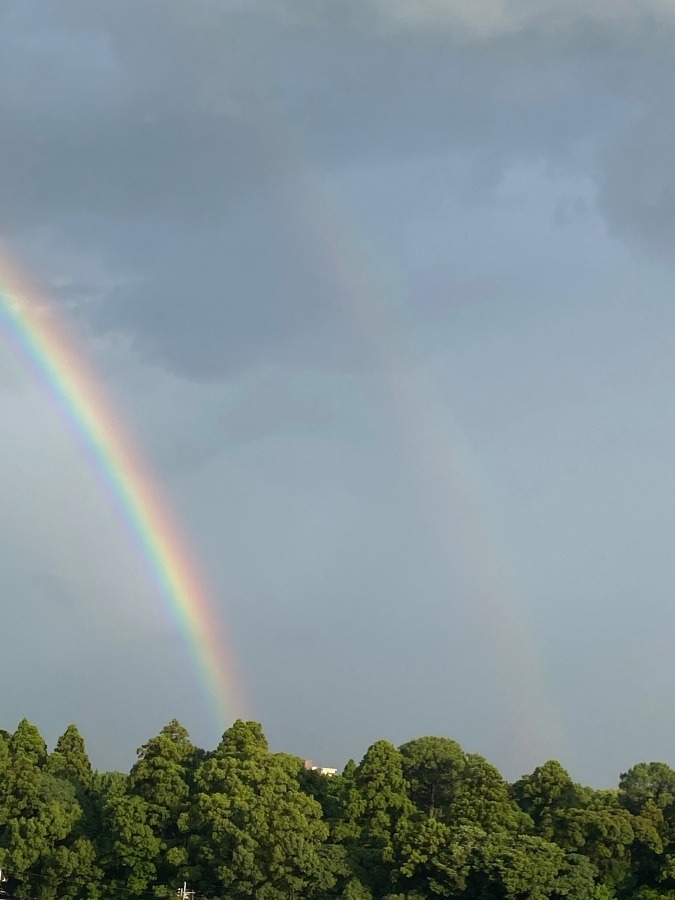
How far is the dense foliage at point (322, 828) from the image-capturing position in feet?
200

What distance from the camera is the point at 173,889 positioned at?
6344 centimetres

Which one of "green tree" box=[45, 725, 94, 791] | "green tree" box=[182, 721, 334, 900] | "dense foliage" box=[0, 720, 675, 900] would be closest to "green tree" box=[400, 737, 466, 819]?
"dense foliage" box=[0, 720, 675, 900]

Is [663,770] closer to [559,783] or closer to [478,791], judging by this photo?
[559,783]

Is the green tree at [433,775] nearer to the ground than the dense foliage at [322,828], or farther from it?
farther from it

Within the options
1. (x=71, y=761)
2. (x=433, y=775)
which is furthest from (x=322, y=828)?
(x=71, y=761)

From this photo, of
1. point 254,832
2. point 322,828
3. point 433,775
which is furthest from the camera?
point 433,775

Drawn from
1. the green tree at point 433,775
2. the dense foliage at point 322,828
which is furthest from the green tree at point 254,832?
the green tree at point 433,775

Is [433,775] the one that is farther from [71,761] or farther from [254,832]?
[71,761]

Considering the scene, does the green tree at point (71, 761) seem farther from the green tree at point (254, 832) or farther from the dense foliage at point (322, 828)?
the green tree at point (254, 832)

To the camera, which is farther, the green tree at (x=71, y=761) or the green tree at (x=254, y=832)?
the green tree at (x=71, y=761)

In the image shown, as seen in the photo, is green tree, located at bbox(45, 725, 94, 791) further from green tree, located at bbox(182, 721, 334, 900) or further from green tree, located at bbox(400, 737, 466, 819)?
green tree, located at bbox(400, 737, 466, 819)

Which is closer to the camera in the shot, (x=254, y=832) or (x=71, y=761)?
(x=254, y=832)

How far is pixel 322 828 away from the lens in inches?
2539

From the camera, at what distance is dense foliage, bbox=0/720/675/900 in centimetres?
6091
